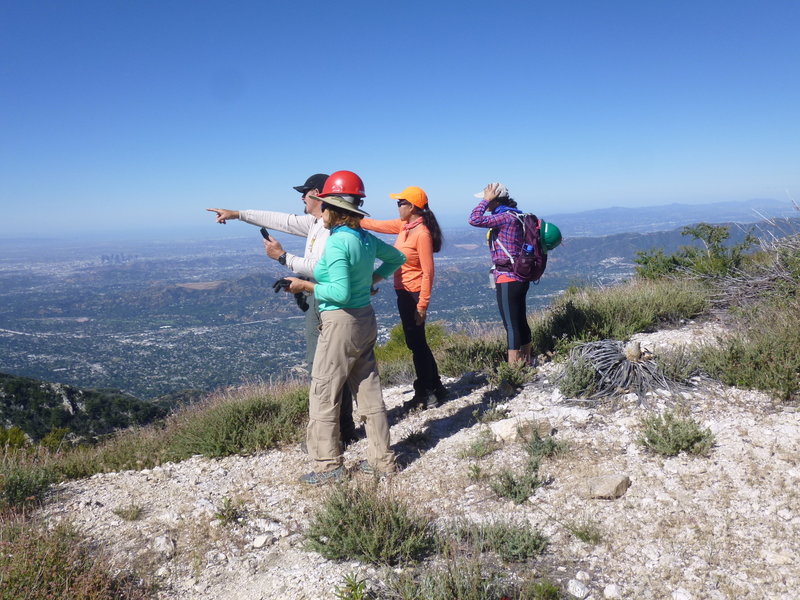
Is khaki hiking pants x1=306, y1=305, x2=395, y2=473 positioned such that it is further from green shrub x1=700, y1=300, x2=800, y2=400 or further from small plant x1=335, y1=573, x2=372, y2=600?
green shrub x1=700, y1=300, x2=800, y2=400

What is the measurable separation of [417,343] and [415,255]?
814mm

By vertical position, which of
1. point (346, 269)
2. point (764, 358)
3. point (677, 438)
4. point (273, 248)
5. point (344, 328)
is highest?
point (273, 248)

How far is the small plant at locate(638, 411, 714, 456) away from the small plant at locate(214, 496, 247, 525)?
2.82 metres

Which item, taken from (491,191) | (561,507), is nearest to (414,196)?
(491,191)

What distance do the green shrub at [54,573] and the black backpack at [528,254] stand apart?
12.1ft

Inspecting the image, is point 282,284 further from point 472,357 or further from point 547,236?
point 472,357

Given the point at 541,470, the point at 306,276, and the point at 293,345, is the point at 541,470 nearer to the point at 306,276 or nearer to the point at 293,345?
the point at 306,276

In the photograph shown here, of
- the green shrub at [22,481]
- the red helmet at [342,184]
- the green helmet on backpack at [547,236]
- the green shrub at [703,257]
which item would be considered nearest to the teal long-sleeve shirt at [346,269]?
the red helmet at [342,184]

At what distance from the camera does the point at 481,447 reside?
12.5ft

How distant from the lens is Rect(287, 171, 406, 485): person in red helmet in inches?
125

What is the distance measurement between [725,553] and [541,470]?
3.94ft

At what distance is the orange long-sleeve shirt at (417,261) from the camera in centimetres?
437

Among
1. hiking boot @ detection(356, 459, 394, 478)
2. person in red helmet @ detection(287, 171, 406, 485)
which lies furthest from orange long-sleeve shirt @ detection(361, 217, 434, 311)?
hiking boot @ detection(356, 459, 394, 478)

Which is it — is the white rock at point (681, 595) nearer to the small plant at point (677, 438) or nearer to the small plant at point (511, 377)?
the small plant at point (677, 438)
